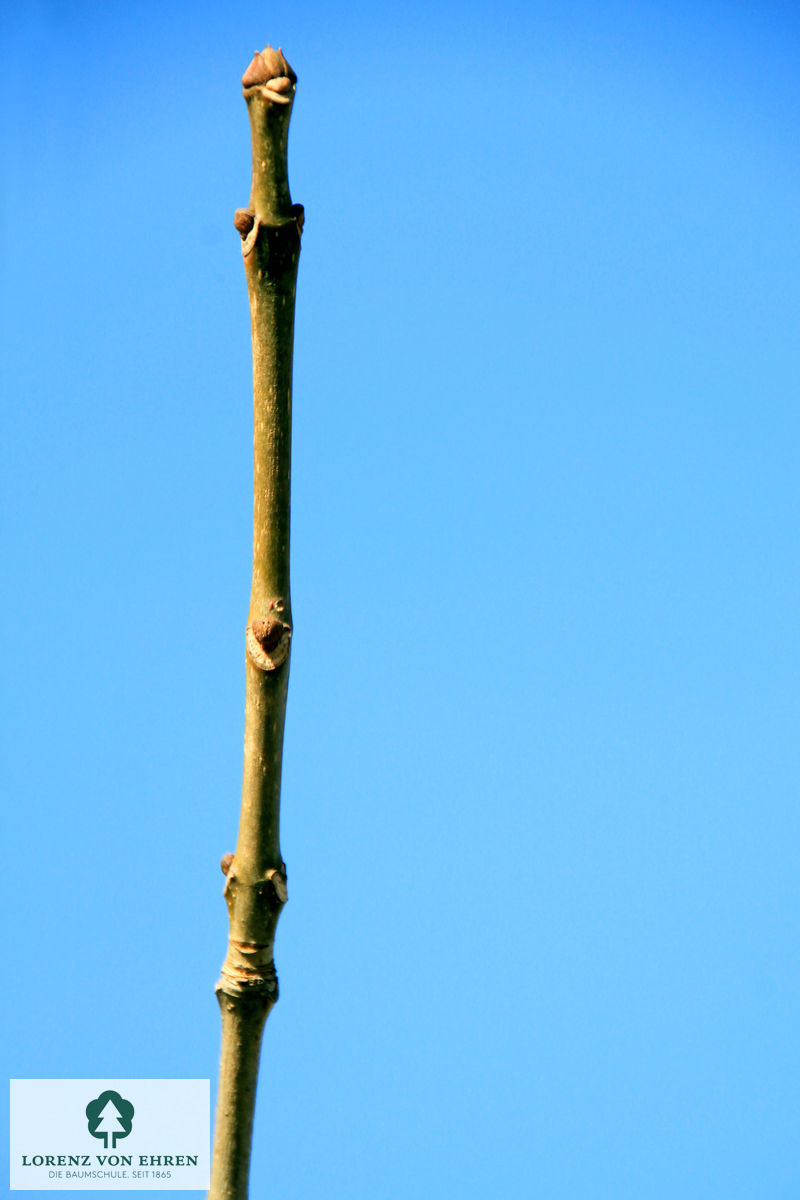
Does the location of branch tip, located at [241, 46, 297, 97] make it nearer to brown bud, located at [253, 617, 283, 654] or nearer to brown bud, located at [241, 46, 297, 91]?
brown bud, located at [241, 46, 297, 91]

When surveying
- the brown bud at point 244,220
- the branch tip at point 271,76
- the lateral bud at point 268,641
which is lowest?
the lateral bud at point 268,641

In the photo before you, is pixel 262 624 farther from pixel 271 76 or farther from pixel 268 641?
pixel 271 76

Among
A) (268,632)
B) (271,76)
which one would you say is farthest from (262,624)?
(271,76)

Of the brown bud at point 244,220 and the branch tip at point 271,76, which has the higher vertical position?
the branch tip at point 271,76

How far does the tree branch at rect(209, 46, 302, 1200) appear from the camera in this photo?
0.27 metres

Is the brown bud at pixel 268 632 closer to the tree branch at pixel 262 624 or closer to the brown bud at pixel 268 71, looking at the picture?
the tree branch at pixel 262 624

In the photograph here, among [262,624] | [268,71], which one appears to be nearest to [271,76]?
[268,71]

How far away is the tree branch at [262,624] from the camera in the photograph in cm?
27

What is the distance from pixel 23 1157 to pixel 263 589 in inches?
42.6

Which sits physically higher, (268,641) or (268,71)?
(268,71)

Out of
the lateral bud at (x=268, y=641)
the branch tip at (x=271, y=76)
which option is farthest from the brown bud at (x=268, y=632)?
the branch tip at (x=271, y=76)

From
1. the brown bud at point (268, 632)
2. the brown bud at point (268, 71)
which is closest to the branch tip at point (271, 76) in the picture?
the brown bud at point (268, 71)

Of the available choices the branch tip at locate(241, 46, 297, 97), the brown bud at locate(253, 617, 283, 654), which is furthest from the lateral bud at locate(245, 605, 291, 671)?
the branch tip at locate(241, 46, 297, 97)

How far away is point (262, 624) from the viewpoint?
28cm
